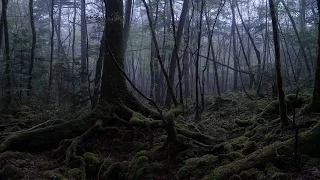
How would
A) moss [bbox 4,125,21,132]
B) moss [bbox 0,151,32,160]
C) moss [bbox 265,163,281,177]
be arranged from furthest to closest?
moss [bbox 4,125,21,132], moss [bbox 0,151,32,160], moss [bbox 265,163,281,177]

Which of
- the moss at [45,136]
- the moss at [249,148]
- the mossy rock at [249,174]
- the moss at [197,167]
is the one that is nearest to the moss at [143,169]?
the moss at [197,167]

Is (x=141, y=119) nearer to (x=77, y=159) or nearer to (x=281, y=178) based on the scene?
(x=77, y=159)

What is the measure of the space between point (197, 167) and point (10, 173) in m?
4.36

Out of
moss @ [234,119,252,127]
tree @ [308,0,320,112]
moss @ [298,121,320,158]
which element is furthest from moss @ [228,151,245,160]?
moss @ [234,119,252,127]

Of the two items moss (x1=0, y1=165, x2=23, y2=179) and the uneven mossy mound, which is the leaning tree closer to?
moss (x1=0, y1=165, x2=23, y2=179)

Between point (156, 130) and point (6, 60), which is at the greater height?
point (6, 60)

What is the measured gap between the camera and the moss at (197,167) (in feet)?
21.6

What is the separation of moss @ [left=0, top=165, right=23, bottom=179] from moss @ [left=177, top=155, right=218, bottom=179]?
377 cm

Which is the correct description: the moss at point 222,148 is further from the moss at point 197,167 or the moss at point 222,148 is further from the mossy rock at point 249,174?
the mossy rock at point 249,174

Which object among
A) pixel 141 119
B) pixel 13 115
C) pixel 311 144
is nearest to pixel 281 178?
pixel 311 144

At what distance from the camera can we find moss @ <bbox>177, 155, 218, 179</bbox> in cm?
659

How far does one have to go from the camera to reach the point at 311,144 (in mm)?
5895

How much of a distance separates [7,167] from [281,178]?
602cm

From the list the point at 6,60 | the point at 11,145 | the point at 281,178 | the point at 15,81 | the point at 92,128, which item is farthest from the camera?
the point at 15,81
